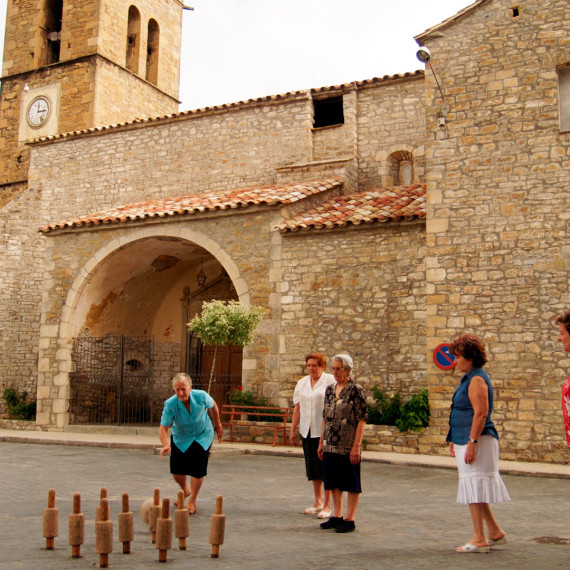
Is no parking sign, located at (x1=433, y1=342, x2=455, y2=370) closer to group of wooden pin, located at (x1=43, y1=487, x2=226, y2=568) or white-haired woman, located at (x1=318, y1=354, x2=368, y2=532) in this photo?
white-haired woman, located at (x1=318, y1=354, x2=368, y2=532)

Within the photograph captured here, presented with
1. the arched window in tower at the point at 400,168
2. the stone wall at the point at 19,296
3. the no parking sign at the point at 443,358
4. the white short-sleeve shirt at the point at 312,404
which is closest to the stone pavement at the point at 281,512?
the white short-sleeve shirt at the point at 312,404

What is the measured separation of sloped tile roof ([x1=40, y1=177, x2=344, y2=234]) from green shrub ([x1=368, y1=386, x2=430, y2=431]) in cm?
438

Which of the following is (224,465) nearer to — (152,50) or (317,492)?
(317,492)

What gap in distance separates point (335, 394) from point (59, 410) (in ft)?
37.1

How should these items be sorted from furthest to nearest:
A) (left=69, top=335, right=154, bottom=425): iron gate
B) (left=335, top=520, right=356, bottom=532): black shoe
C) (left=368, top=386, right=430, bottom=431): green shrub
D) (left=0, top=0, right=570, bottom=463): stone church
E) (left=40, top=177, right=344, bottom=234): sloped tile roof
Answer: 1. (left=69, top=335, right=154, bottom=425): iron gate
2. (left=40, top=177, right=344, bottom=234): sloped tile roof
3. (left=368, top=386, right=430, bottom=431): green shrub
4. (left=0, top=0, right=570, bottom=463): stone church
5. (left=335, top=520, right=356, bottom=532): black shoe

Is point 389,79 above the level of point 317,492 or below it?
above

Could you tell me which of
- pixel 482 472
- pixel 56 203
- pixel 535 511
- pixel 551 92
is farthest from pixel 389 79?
pixel 482 472

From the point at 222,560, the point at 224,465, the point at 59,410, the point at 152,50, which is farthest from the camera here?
the point at 152,50

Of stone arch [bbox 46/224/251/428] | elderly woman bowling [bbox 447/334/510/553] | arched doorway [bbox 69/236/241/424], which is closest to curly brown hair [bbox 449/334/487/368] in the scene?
elderly woman bowling [bbox 447/334/510/553]

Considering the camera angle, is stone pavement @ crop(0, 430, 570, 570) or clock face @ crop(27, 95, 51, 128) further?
clock face @ crop(27, 95, 51, 128)

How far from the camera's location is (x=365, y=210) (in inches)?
543

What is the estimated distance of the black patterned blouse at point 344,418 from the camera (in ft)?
19.4

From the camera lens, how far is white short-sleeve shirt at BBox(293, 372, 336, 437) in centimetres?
664

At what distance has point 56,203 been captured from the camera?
2055cm
